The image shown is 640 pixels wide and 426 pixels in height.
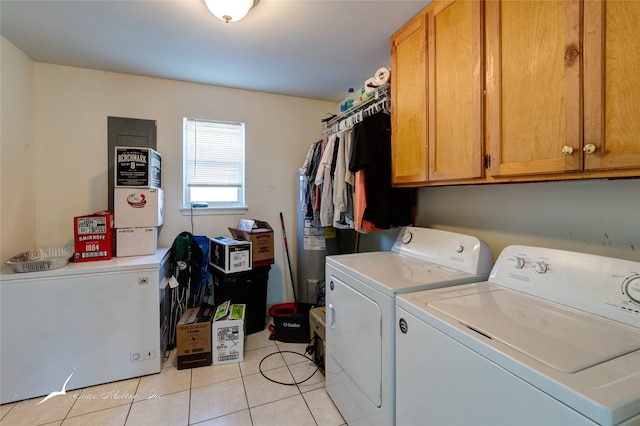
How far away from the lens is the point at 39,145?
2322 millimetres

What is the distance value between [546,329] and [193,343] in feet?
7.17

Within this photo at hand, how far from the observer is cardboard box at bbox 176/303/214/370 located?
2.07 meters

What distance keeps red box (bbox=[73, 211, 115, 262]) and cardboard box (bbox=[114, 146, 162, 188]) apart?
12.0 inches

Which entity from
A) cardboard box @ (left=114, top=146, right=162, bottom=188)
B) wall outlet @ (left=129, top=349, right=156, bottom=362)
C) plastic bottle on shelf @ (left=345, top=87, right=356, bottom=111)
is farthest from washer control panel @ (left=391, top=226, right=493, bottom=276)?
cardboard box @ (left=114, top=146, right=162, bottom=188)

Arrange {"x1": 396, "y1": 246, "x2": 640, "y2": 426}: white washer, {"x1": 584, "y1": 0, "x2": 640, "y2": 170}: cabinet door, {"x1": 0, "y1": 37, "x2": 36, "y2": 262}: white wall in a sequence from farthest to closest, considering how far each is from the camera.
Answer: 1. {"x1": 0, "y1": 37, "x2": 36, "y2": 262}: white wall
2. {"x1": 584, "y1": 0, "x2": 640, "y2": 170}: cabinet door
3. {"x1": 396, "y1": 246, "x2": 640, "y2": 426}: white washer

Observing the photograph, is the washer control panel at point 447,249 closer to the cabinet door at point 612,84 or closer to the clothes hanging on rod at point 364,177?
the clothes hanging on rod at point 364,177

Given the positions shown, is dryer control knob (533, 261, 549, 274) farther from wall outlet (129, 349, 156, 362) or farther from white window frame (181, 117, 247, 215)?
white window frame (181, 117, 247, 215)

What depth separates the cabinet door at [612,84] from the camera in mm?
827

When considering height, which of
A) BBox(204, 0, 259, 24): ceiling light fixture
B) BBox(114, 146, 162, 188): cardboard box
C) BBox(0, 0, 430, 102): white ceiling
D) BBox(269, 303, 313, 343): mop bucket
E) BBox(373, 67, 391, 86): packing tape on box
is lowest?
BBox(269, 303, 313, 343): mop bucket

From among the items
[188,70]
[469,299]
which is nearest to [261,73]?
[188,70]

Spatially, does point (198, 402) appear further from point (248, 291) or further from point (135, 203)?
point (135, 203)

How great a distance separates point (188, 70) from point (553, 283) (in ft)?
9.73

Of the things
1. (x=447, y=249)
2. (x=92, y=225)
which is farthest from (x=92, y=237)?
(x=447, y=249)

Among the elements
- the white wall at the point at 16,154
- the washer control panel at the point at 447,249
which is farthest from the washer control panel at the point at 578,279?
the white wall at the point at 16,154
